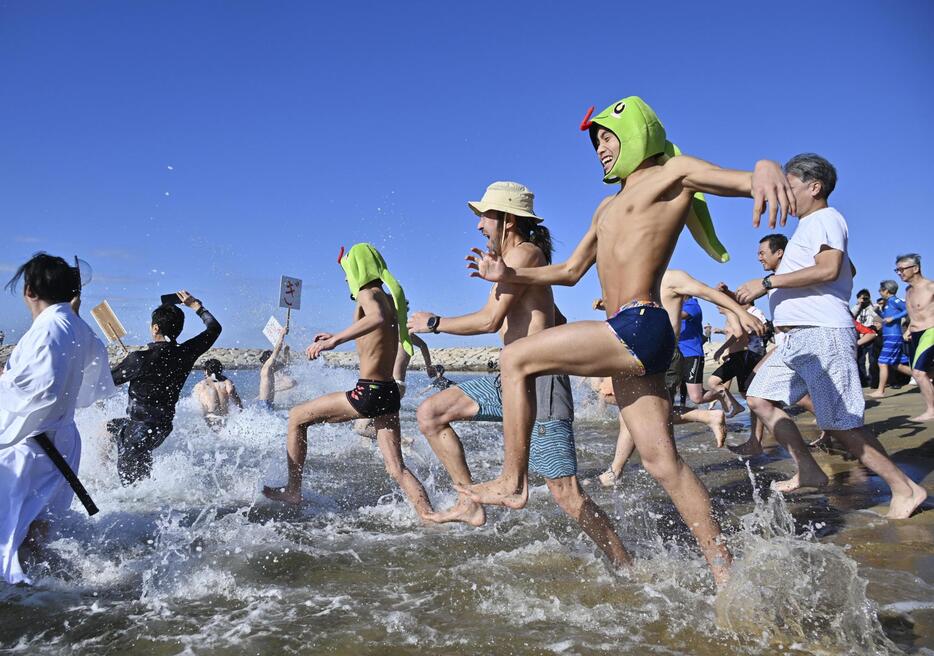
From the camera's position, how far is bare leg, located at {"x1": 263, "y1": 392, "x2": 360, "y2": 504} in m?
4.97

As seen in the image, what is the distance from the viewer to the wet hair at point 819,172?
474 centimetres

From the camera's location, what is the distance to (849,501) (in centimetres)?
510

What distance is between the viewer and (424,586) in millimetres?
3521

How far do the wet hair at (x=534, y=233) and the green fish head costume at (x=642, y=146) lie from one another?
90 centimetres

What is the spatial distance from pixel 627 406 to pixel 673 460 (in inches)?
12.3

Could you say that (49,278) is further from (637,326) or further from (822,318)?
(822,318)

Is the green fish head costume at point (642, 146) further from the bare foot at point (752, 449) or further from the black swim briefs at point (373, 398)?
the bare foot at point (752, 449)

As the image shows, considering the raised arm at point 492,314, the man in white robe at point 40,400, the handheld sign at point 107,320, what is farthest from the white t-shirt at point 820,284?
the handheld sign at point 107,320

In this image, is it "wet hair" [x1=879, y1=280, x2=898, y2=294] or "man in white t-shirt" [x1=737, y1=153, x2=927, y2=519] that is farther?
"wet hair" [x1=879, y1=280, x2=898, y2=294]

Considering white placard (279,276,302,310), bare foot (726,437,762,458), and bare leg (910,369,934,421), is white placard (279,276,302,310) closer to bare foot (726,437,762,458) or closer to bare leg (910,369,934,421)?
bare foot (726,437,762,458)

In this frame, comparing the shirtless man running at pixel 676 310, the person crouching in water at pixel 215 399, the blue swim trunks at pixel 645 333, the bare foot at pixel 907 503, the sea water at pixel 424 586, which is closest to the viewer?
the sea water at pixel 424 586

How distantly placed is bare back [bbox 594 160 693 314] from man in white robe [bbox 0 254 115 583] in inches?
114

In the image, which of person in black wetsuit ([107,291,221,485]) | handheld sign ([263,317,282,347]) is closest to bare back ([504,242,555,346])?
person in black wetsuit ([107,291,221,485])

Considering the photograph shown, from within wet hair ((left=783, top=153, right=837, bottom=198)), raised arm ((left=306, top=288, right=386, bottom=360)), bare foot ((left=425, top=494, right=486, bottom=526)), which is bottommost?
bare foot ((left=425, top=494, right=486, bottom=526))
